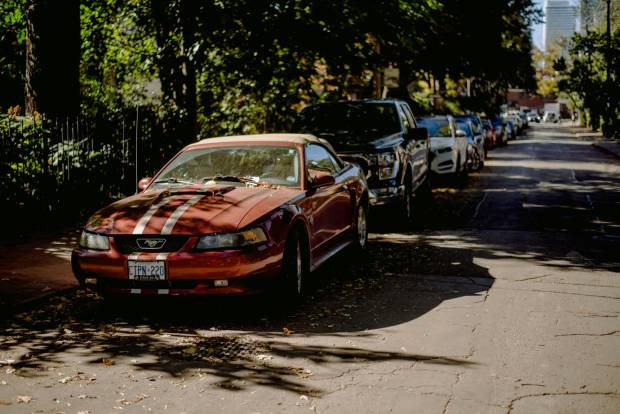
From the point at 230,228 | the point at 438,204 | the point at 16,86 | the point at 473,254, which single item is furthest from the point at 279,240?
the point at 16,86

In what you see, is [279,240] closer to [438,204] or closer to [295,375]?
[295,375]

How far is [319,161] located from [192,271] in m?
2.92

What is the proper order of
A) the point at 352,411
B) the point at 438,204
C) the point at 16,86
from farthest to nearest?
the point at 16,86 < the point at 438,204 < the point at 352,411

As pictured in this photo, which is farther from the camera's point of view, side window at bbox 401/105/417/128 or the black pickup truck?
side window at bbox 401/105/417/128

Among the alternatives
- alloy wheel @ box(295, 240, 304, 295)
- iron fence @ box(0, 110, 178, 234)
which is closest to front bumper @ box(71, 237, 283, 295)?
alloy wheel @ box(295, 240, 304, 295)

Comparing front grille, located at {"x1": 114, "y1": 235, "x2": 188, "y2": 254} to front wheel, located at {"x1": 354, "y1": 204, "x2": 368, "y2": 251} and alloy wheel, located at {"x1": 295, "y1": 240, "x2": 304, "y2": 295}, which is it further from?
front wheel, located at {"x1": 354, "y1": 204, "x2": 368, "y2": 251}

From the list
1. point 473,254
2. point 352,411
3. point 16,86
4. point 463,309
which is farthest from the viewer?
point 16,86

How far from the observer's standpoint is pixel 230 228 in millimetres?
6434

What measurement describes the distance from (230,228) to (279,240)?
53cm

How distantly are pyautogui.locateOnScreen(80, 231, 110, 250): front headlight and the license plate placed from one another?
0.34m

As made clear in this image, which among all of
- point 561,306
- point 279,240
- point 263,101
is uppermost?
point 263,101

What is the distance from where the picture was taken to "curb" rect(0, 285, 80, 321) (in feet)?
22.6

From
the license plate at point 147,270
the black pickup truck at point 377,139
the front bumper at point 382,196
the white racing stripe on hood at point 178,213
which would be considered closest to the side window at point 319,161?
the white racing stripe on hood at point 178,213

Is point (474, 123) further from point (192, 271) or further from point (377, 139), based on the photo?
point (192, 271)
